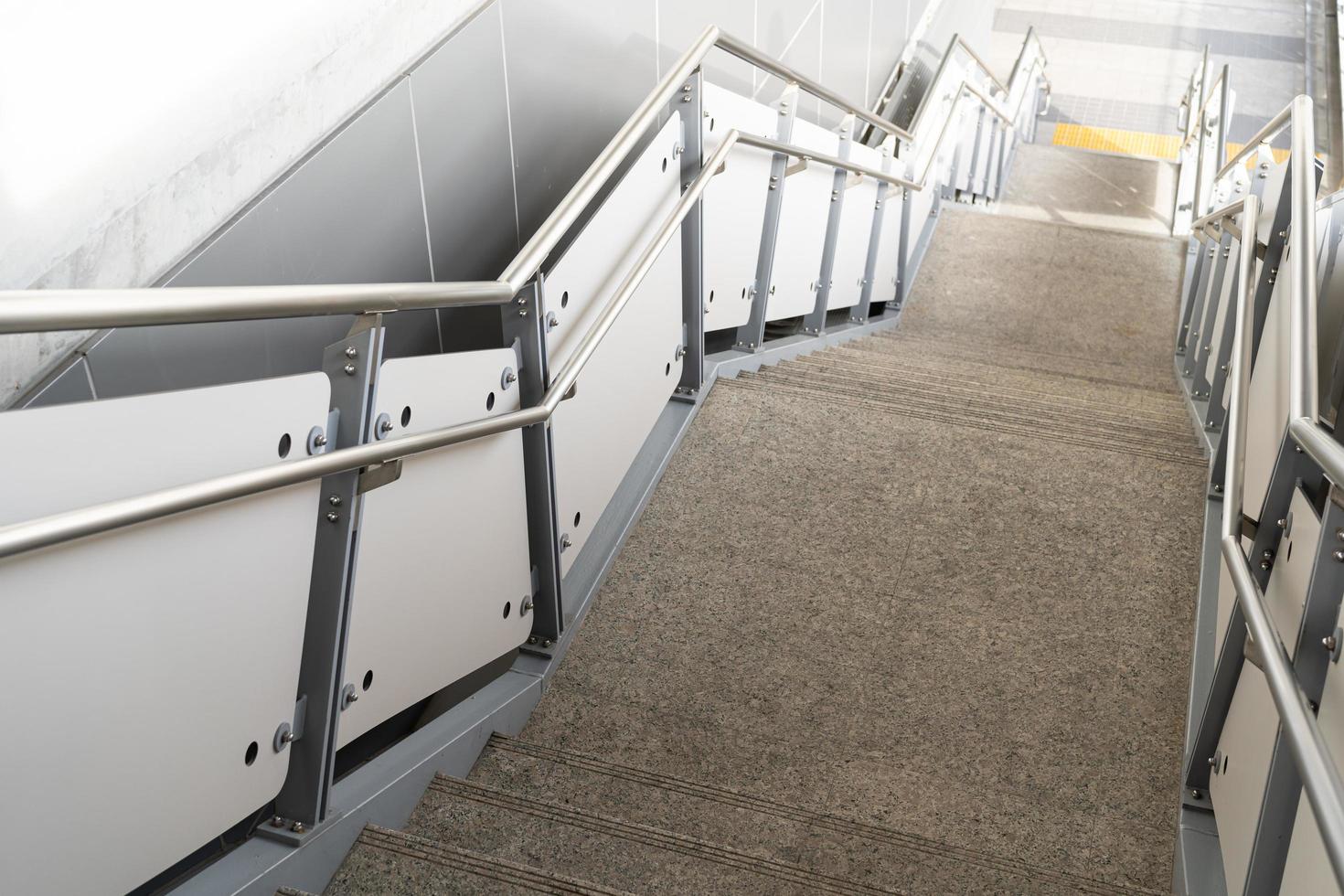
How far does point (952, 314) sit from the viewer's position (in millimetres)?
6992

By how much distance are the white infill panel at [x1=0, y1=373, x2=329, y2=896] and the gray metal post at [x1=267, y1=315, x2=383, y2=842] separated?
38 mm

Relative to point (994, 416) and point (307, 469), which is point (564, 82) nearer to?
point (994, 416)

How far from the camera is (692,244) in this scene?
3631 millimetres

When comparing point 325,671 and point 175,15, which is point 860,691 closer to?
point 325,671

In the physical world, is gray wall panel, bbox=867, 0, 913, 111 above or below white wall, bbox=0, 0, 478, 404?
above

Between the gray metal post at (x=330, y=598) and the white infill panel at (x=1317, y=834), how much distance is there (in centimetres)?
139

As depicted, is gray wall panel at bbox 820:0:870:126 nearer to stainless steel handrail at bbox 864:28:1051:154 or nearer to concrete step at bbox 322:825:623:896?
stainless steel handrail at bbox 864:28:1051:154

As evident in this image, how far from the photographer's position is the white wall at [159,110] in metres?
1.92

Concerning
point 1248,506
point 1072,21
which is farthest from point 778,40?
point 1072,21

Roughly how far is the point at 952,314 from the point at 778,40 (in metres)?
1.94

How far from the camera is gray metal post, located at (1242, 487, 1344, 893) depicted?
1.63m

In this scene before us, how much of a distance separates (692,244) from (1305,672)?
2.33 meters

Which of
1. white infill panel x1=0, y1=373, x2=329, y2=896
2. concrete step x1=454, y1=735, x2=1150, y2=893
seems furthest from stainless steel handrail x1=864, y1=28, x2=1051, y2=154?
white infill panel x1=0, y1=373, x2=329, y2=896

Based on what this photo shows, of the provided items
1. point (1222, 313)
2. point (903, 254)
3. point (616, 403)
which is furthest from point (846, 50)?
point (616, 403)
